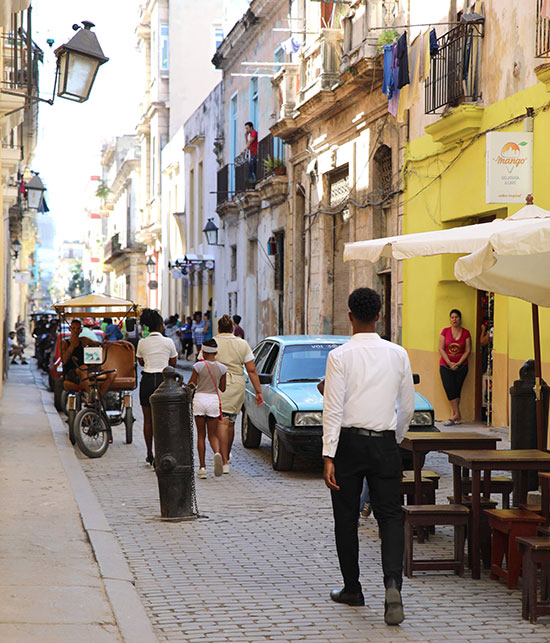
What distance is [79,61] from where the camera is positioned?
1216 cm

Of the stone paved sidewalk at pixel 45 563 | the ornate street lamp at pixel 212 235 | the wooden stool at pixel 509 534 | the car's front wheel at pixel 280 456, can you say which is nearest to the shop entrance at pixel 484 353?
the car's front wheel at pixel 280 456

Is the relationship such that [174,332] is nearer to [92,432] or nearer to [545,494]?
[92,432]

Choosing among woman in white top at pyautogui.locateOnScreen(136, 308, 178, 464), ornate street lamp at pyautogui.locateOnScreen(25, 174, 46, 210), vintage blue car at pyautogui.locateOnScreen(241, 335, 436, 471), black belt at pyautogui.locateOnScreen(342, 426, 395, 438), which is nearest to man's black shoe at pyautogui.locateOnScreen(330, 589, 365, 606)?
black belt at pyautogui.locateOnScreen(342, 426, 395, 438)

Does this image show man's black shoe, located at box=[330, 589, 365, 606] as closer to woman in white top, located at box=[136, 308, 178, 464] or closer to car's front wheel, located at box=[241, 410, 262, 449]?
woman in white top, located at box=[136, 308, 178, 464]

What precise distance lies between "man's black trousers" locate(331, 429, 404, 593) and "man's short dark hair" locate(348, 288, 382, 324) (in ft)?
2.12

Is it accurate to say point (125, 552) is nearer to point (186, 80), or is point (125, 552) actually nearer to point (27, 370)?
point (27, 370)

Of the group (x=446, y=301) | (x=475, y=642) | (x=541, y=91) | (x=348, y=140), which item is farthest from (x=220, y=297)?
(x=475, y=642)

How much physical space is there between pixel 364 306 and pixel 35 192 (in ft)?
72.9

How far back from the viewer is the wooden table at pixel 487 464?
6707mm

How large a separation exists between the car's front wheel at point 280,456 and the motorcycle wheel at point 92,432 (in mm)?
2521

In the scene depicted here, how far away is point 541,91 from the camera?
44.9ft

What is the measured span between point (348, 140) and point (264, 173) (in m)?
7.18

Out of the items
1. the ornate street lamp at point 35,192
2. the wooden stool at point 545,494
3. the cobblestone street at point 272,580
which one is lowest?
the cobblestone street at point 272,580

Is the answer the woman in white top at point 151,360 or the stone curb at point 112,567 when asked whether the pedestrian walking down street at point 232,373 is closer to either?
the woman in white top at point 151,360
